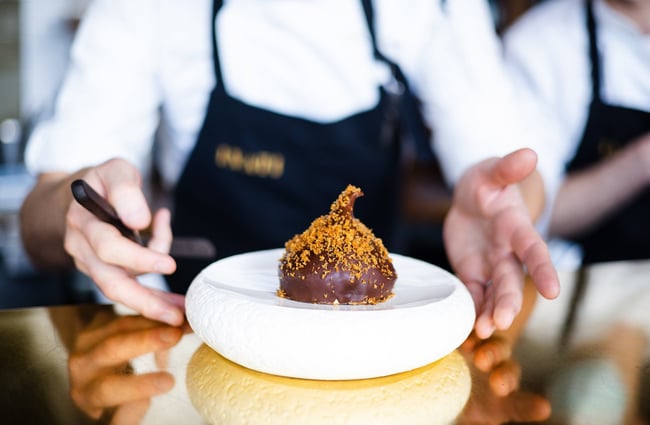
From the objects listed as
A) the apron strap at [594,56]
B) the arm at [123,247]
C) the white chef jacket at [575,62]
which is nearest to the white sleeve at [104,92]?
the arm at [123,247]

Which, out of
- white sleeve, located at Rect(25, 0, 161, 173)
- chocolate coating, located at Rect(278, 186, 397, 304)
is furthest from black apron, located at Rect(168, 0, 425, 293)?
chocolate coating, located at Rect(278, 186, 397, 304)

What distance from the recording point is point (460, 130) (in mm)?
1376

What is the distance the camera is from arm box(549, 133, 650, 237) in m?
1.64

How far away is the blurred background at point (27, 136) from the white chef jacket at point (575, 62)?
2.85ft

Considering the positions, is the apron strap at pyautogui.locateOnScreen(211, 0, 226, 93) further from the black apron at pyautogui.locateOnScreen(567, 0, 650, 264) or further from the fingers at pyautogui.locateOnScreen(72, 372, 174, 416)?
the black apron at pyautogui.locateOnScreen(567, 0, 650, 264)

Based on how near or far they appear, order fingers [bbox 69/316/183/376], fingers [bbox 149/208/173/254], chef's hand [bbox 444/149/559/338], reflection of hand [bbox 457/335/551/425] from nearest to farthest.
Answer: reflection of hand [bbox 457/335/551/425], fingers [bbox 69/316/183/376], chef's hand [bbox 444/149/559/338], fingers [bbox 149/208/173/254]

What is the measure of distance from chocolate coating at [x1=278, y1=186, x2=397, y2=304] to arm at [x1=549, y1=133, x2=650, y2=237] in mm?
1147

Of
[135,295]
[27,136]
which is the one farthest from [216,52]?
[27,136]

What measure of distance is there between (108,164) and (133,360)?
1.04 feet

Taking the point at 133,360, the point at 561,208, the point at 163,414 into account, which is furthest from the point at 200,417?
the point at 561,208

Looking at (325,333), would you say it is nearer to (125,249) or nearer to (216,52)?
(125,249)

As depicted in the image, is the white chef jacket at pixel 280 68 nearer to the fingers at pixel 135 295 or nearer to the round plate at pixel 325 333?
the fingers at pixel 135 295

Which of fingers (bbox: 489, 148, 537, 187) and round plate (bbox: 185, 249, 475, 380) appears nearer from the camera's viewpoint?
round plate (bbox: 185, 249, 475, 380)

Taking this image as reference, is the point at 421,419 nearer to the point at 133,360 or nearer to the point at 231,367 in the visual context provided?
the point at 231,367
